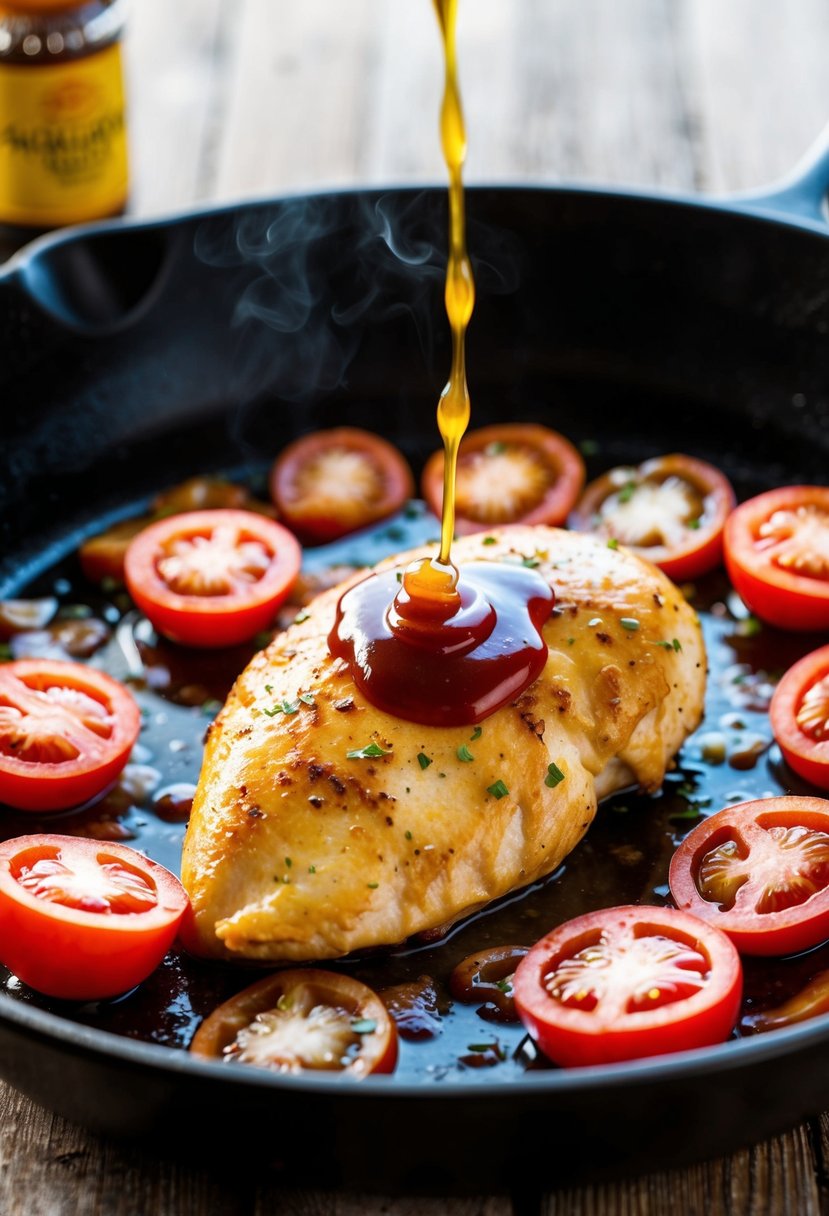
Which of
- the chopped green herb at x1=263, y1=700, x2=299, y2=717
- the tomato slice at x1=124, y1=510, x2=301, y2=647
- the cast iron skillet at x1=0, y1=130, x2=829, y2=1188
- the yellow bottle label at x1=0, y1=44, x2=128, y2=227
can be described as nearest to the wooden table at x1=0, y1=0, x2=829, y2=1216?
the yellow bottle label at x1=0, y1=44, x2=128, y2=227

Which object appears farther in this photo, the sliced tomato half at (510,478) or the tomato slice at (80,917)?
the sliced tomato half at (510,478)

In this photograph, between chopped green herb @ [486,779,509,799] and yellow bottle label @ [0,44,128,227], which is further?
yellow bottle label @ [0,44,128,227]

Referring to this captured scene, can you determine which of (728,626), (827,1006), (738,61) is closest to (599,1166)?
(827,1006)

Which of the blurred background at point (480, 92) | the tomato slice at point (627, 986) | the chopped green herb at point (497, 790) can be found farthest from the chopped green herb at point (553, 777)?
the blurred background at point (480, 92)

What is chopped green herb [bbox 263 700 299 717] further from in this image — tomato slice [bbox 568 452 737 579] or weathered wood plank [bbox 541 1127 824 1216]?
tomato slice [bbox 568 452 737 579]

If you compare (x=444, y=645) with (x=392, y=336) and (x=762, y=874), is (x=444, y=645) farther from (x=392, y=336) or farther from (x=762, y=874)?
(x=392, y=336)

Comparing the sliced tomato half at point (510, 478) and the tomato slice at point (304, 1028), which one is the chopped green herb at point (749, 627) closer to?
the sliced tomato half at point (510, 478)
